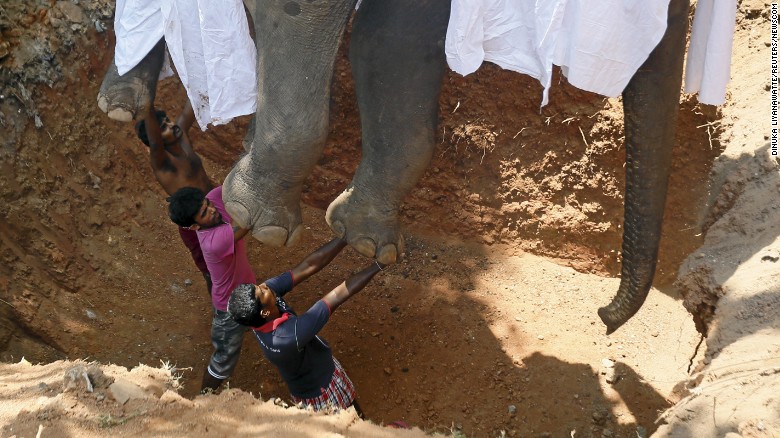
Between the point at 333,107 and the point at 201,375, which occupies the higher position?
the point at 333,107

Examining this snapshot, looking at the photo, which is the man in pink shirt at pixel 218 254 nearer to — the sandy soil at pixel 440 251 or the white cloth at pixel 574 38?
the sandy soil at pixel 440 251

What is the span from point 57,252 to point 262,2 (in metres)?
2.39

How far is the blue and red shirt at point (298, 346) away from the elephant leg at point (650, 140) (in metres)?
1.34

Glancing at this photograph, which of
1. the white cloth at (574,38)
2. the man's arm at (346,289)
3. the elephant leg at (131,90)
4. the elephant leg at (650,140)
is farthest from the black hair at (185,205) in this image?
the elephant leg at (650,140)

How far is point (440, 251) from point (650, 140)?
2.20m

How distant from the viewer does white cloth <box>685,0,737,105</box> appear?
260 centimetres

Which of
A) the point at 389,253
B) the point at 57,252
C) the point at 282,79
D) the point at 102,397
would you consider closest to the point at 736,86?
the point at 389,253

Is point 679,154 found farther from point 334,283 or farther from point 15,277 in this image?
point 15,277

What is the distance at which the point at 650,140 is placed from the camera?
2.57m

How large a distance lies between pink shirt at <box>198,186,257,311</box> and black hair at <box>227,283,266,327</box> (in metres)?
0.45

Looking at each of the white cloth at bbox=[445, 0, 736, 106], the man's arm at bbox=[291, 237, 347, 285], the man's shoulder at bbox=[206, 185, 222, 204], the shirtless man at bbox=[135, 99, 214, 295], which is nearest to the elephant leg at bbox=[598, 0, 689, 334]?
the white cloth at bbox=[445, 0, 736, 106]

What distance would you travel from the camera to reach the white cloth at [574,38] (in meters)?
2.41

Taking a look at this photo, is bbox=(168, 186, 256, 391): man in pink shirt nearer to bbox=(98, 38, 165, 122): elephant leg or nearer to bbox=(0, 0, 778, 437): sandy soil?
bbox=(0, 0, 778, 437): sandy soil

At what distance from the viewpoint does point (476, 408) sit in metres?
3.72
